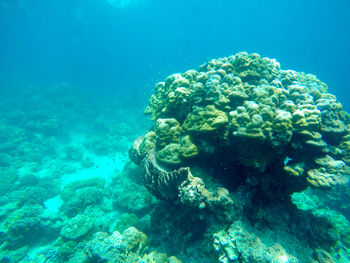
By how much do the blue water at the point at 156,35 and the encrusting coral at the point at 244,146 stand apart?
56731 mm

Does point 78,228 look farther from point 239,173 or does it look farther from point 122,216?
point 239,173

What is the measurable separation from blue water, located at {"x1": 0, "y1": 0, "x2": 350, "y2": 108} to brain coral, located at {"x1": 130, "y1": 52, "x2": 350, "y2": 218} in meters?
56.7

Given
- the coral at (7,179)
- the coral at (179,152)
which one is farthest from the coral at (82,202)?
the coral at (179,152)

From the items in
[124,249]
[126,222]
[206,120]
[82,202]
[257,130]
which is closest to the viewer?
[257,130]

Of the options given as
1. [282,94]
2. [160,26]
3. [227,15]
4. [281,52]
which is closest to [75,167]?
[282,94]

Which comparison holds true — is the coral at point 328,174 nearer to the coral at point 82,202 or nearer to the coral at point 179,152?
the coral at point 179,152

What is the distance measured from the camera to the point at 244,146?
457 centimetres

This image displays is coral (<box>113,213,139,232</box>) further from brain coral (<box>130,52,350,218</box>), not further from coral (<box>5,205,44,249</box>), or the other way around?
coral (<box>5,205,44,249</box>)

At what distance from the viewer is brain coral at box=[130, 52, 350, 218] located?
4453 millimetres

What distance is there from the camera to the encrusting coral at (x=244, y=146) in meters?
4.41

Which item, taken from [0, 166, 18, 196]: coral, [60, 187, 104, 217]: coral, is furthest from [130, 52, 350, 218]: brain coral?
[0, 166, 18, 196]: coral

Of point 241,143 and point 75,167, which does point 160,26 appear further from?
point 241,143

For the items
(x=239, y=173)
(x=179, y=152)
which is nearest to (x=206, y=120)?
(x=179, y=152)

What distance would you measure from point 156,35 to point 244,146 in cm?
13178
